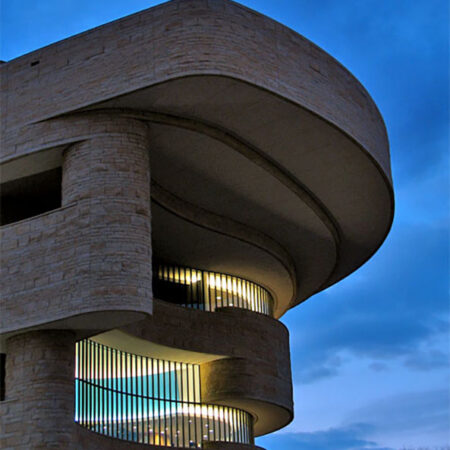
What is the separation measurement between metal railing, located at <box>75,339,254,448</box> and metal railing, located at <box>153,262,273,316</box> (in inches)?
77.6

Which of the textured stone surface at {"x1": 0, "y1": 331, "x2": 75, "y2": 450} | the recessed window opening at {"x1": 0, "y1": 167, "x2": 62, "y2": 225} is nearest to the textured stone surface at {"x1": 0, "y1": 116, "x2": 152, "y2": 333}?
the textured stone surface at {"x1": 0, "y1": 331, "x2": 75, "y2": 450}

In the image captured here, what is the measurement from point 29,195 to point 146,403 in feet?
21.5

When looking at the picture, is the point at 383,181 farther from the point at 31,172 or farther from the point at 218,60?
the point at 31,172

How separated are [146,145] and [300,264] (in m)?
10.6

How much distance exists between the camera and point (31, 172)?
17422mm

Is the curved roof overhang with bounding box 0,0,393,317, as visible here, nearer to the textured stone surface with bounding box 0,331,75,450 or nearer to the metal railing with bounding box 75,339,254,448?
the metal railing with bounding box 75,339,254,448

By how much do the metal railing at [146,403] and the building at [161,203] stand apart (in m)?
0.05

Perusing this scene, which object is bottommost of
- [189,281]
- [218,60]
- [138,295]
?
[138,295]

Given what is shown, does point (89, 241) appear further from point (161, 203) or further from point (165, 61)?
point (161, 203)

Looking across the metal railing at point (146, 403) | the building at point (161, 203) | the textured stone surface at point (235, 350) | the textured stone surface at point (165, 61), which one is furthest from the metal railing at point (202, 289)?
the textured stone surface at point (165, 61)

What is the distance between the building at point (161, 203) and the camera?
15336mm

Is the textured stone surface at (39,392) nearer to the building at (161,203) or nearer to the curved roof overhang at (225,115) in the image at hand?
the building at (161,203)

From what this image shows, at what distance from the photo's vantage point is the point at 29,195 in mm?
18984

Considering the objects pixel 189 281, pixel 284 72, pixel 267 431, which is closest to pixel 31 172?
pixel 284 72
